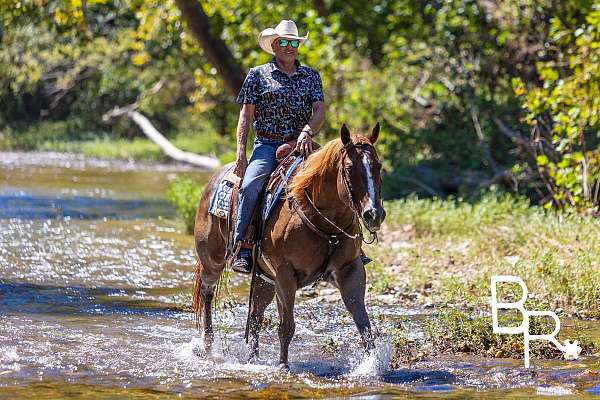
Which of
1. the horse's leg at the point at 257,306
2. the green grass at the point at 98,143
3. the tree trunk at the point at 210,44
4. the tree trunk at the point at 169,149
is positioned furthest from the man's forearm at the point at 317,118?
the green grass at the point at 98,143

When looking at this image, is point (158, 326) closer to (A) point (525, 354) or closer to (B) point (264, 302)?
(B) point (264, 302)

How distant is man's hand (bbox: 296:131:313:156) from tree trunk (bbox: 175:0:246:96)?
10.5 m

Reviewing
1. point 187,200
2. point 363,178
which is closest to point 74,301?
point 363,178

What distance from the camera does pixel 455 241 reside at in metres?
14.0

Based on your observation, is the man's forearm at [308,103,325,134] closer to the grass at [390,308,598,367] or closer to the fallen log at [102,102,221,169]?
the grass at [390,308,598,367]

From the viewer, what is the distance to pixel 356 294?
8.28 meters

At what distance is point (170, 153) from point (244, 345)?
21583 mm

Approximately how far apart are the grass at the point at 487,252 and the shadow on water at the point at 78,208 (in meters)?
5.16

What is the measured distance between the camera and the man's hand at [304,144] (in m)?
8.63

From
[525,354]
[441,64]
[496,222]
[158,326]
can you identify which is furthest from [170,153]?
[525,354]

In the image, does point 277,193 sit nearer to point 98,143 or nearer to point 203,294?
point 203,294

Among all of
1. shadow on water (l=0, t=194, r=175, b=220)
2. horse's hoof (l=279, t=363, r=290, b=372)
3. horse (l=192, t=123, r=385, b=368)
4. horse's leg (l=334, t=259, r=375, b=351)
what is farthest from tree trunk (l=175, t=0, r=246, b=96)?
horse's hoof (l=279, t=363, r=290, b=372)

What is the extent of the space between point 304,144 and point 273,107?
56 centimetres

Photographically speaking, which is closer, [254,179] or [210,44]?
[254,179]
